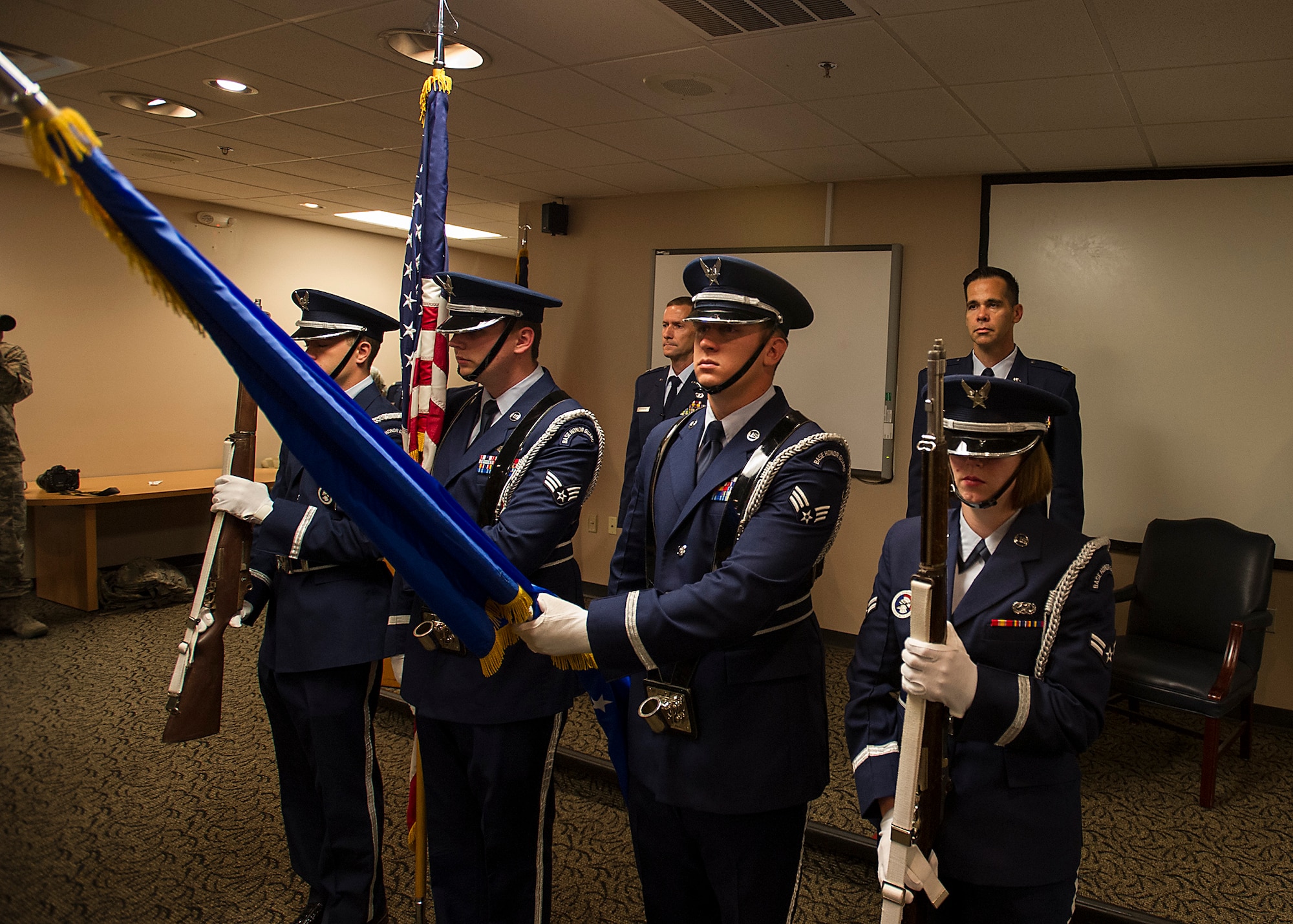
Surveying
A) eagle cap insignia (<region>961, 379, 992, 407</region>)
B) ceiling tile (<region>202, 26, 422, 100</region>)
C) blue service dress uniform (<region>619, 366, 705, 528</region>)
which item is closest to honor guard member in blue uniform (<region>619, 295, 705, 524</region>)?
blue service dress uniform (<region>619, 366, 705, 528</region>)

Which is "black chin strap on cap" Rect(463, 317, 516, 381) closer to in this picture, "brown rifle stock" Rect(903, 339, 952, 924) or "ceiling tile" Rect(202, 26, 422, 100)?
"brown rifle stock" Rect(903, 339, 952, 924)

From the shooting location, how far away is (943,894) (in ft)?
4.37

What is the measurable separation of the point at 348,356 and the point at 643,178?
3255 millimetres

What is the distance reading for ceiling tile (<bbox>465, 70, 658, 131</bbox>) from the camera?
3.40 m

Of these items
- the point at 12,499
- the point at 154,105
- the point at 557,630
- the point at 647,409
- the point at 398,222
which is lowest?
the point at 557,630

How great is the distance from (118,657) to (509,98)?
10.8 feet

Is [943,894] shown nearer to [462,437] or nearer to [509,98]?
[462,437]

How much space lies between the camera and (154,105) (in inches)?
155

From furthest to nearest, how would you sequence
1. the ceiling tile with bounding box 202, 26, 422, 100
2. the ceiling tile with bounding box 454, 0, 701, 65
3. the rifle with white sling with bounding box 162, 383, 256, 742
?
the ceiling tile with bounding box 202, 26, 422, 100 → the ceiling tile with bounding box 454, 0, 701, 65 → the rifle with white sling with bounding box 162, 383, 256, 742

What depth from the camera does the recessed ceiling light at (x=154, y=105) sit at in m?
3.79

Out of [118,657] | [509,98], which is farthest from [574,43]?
[118,657]

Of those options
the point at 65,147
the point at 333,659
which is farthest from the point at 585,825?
the point at 65,147

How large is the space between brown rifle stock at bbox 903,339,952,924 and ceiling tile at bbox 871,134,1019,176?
3.12m

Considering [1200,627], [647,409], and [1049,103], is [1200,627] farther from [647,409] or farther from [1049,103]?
[647,409]
